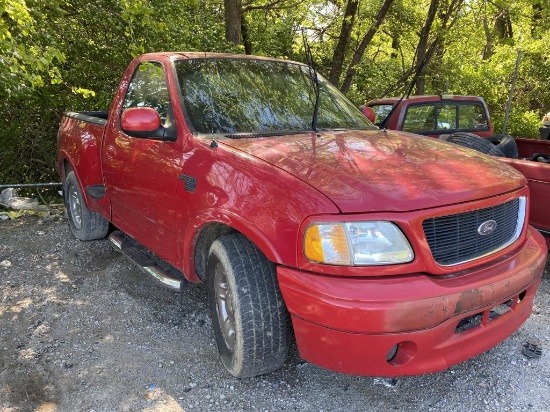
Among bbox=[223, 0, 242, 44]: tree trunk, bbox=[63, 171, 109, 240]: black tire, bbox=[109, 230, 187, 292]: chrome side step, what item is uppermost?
bbox=[223, 0, 242, 44]: tree trunk

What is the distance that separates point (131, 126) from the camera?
3010mm

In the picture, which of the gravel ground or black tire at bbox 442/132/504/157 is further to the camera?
black tire at bbox 442/132/504/157

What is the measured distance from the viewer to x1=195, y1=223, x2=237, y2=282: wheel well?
287cm

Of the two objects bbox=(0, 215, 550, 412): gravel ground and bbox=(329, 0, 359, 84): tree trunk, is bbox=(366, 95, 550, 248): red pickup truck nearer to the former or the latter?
bbox=(0, 215, 550, 412): gravel ground

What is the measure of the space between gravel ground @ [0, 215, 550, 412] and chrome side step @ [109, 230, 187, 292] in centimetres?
34

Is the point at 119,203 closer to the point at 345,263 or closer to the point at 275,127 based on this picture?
the point at 275,127

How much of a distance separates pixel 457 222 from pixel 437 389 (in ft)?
3.38

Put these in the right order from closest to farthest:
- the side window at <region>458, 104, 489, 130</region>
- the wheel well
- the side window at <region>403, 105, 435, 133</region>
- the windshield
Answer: the wheel well, the windshield, the side window at <region>403, 105, 435, 133</region>, the side window at <region>458, 104, 489, 130</region>

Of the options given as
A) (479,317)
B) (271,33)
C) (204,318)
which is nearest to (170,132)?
(204,318)

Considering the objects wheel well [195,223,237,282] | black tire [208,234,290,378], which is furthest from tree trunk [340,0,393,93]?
black tire [208,234,290,378]

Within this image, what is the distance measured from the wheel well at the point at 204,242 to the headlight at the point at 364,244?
814 millimetres

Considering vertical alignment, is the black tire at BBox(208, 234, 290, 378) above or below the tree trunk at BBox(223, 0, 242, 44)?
below

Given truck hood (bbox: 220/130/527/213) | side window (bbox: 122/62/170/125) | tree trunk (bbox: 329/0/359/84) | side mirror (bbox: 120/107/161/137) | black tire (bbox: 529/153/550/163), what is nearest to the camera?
truck hood (bbox: 220/130/527/213)

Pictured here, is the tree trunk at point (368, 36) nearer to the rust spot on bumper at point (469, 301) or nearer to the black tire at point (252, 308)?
the black tire at point (252, 308)
